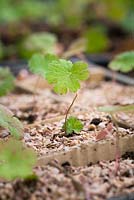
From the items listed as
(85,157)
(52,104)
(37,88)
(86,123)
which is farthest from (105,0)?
(85,157)

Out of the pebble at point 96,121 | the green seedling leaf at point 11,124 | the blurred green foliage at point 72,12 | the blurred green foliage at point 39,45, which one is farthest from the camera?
the blurred green foliage at point 72,12

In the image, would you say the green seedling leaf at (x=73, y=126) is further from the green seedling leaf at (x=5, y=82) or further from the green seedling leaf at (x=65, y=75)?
the green seedling leaf at (x=5, y=82)

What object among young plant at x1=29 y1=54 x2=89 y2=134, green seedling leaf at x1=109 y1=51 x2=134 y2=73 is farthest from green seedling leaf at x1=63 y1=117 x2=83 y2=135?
green seedling leaf at x1=109 y1=51 x2=134 y2=73

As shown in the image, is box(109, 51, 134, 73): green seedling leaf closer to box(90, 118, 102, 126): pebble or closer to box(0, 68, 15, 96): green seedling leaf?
box(90, 118, 102, 126): pebble

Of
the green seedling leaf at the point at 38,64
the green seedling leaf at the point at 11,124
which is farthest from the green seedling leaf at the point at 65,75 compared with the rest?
the green seedling leaf at the point at 38,64

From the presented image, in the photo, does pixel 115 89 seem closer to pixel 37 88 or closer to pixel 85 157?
pixel 37 88

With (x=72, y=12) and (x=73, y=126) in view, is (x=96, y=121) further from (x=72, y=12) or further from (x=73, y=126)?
(x=72, y=12)

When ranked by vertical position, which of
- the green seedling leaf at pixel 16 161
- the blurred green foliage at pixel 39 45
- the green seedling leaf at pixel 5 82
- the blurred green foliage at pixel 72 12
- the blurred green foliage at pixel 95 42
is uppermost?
the blurred green foliage at pixel 72 12
